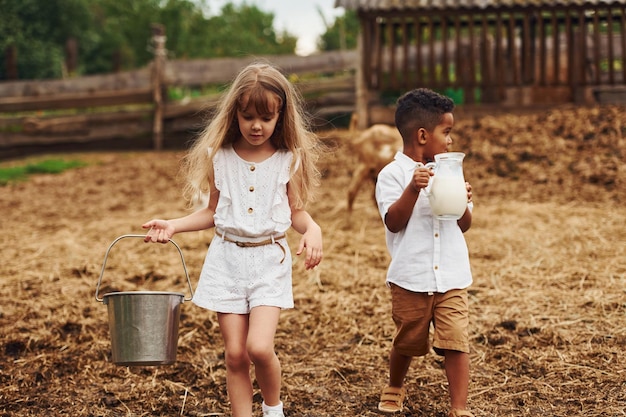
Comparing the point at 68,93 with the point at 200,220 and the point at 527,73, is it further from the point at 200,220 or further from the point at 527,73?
the point at 200,220

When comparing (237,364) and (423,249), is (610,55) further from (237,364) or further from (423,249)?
(237,364)

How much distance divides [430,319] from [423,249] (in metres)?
0.28

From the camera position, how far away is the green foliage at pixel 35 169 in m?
12.2

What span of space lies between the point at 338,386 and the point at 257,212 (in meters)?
1.11

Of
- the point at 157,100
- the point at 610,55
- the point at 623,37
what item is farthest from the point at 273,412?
the point at 157,100

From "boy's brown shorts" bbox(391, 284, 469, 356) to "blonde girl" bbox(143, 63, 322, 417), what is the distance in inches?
18.3

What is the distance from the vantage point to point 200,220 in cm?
328

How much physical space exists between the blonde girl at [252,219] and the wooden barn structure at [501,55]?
29.2ft

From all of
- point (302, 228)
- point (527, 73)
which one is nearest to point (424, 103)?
point (302, 228)

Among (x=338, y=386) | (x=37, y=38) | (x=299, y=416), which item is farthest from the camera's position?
(x=37, y=38)

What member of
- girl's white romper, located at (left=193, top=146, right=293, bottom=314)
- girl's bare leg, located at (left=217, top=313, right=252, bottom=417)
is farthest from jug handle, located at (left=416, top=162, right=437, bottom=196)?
girl's bare leg, located at (left=217, top=313, right=252, bottom=417)

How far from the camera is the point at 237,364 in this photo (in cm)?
303

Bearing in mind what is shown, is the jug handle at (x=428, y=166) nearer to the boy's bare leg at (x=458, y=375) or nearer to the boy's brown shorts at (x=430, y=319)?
the boy's brown shorts at (x=430, y=319)

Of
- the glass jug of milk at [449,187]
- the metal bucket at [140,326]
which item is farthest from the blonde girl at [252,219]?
the glass jug of milk at [449,187]
